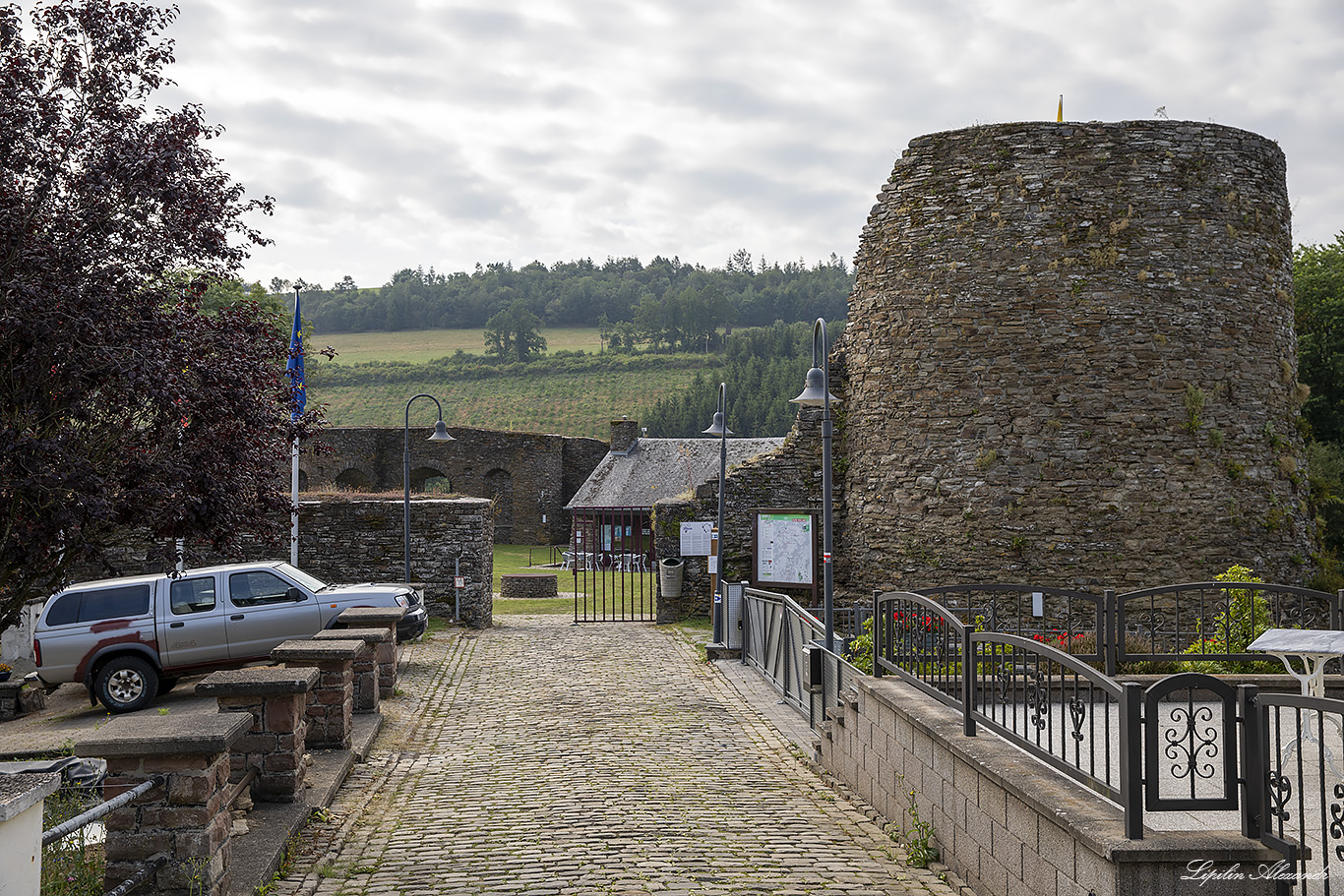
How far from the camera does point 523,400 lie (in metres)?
82.5

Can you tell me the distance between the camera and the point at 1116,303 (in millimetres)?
15430

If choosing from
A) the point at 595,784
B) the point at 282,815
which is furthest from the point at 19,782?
the point at 595,784

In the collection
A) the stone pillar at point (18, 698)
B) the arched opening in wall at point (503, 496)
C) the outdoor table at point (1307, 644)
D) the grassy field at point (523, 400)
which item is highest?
the grassy field at point (523, 400)

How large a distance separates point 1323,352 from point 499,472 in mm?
30366

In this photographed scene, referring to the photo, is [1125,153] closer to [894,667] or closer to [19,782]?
[894,667]

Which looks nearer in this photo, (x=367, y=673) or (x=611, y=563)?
(x=367, y=673)

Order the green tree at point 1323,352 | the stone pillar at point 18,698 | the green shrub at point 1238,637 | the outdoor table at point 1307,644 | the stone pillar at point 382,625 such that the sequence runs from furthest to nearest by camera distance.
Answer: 1. the green tree at point 1323,352
2. the stone pillar at point 18,698
3. the stone pillar at point 382,625
4. the green shrub at point 1238,637
5. the outdoor table at point 1307,644

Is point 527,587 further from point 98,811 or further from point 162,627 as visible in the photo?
point 98,811

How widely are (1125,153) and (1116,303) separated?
226 cm

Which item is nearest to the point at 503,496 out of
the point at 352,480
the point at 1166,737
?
the point at 352,480

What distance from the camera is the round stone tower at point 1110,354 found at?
50.6ft

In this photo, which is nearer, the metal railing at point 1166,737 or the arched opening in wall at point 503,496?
the metal railing at point 1166,737

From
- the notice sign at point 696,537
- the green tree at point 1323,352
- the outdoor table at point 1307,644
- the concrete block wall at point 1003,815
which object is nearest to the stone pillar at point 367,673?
the concrete block wall at point 1003,815

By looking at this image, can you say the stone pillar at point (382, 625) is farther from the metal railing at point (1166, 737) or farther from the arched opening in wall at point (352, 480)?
the arched opening in wall at point (352, 480)
